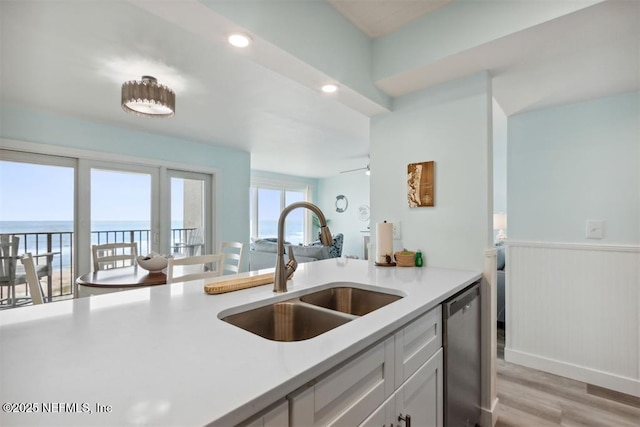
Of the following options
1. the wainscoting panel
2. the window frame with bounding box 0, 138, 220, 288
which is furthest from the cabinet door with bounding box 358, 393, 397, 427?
the window frame with bounding box 0, 138, 220, 288

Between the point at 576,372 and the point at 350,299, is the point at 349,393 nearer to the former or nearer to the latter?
the point at 350,299

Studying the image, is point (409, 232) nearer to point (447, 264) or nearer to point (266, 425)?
point (447, 264)

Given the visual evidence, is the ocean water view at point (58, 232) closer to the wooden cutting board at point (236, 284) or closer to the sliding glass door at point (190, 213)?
the sliding glass door at point (190, 213)

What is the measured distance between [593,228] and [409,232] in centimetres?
145

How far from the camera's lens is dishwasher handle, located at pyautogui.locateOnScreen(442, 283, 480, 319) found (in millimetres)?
1328

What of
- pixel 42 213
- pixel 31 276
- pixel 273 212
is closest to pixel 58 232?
pixel 42 213

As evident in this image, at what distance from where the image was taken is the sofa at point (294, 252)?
14.7ft

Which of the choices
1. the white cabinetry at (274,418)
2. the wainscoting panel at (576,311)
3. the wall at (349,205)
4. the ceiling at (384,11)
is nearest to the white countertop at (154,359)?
the white cabinetry at (274,418)

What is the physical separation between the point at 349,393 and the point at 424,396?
551mm

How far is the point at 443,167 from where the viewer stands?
196 centimetres

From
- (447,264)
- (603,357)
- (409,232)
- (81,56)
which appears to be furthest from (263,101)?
(603,357)

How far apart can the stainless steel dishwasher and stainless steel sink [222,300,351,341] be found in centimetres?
58

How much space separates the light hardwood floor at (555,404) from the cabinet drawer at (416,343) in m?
1.13

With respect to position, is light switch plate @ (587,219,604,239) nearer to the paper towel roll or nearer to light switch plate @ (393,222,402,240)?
light switch plate @ (393,222,402,240)
